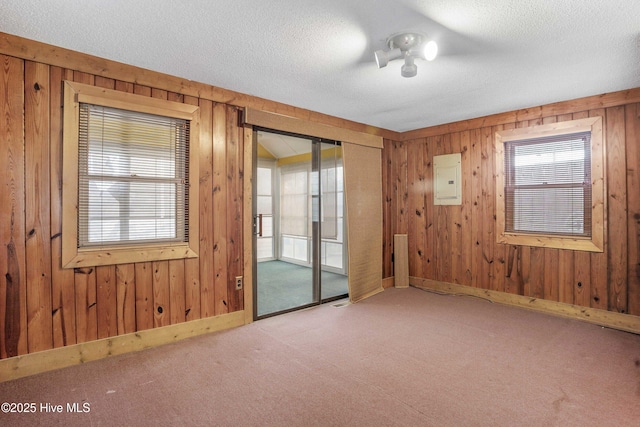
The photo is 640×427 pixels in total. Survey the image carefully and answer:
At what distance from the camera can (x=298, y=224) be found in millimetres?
6359

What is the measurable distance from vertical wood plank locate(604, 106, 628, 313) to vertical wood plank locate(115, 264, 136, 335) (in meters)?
4.70

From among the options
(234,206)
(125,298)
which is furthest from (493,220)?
(125,298)

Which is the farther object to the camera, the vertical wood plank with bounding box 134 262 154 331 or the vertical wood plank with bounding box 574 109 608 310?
the vertical wood plank with bounding box 574 109 608 310

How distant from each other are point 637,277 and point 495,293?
4.58 ft

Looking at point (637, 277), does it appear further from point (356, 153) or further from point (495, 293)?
point (356, 153)

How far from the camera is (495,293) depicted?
4.31m

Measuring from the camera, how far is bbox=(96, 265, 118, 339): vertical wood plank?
8.81 ft

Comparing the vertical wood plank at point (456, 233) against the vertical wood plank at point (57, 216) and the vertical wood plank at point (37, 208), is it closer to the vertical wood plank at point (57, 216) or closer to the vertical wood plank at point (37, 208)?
the vertical wood plank at point (57, 216)

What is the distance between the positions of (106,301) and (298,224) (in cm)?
392

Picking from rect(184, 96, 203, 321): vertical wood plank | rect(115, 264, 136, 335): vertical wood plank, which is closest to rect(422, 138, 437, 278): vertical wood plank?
rect(184, 96, 203, 321): vertical wood plank

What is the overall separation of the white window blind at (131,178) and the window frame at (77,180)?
1.7 inches

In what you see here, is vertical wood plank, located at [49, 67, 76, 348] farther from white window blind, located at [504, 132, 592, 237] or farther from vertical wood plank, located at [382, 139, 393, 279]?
white window blind, located at [504, 132, 592, 237]

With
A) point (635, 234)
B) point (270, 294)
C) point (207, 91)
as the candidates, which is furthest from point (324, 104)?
point (635, 234)

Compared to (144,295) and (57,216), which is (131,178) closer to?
(57,216)
